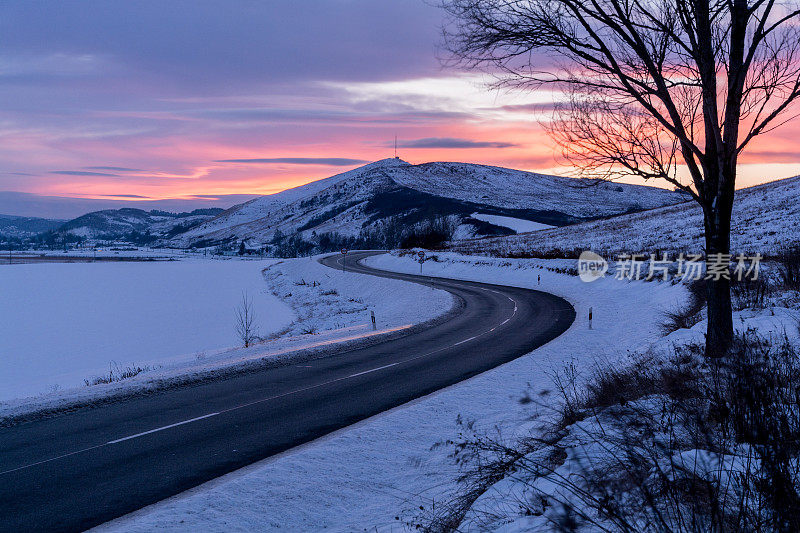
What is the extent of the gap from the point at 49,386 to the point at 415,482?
2027cm

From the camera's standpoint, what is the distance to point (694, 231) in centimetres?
5250

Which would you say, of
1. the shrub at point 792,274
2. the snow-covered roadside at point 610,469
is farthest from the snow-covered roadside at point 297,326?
the shrub at point 792,274

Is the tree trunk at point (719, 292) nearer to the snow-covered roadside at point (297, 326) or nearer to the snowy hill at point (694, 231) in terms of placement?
the snow-covered roadside at point (297, 326)

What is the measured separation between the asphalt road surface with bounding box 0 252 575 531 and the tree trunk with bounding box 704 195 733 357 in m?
5.62

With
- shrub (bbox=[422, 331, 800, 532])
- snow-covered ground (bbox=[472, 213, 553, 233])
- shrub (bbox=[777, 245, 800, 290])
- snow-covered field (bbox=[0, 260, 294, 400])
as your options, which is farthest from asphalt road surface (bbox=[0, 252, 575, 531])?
snow-covered ground (bbox=[472, 213, 553, 233])

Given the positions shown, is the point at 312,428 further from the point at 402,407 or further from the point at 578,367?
the point at 578,367

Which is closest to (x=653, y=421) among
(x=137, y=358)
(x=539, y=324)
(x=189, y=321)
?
(x=539, y=324)

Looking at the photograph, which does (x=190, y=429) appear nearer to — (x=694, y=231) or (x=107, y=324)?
(x=107, y=324)

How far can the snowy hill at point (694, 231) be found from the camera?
3716 cm

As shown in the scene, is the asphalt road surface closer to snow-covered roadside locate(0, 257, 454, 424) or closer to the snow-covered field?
snow-covered roadside locate(0, 257, 454, 424)

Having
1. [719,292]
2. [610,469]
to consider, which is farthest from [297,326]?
[610,469]

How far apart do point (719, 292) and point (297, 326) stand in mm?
28911

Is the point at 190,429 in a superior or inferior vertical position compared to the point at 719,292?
inferior

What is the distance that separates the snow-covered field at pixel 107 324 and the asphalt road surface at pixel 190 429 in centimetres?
1001
